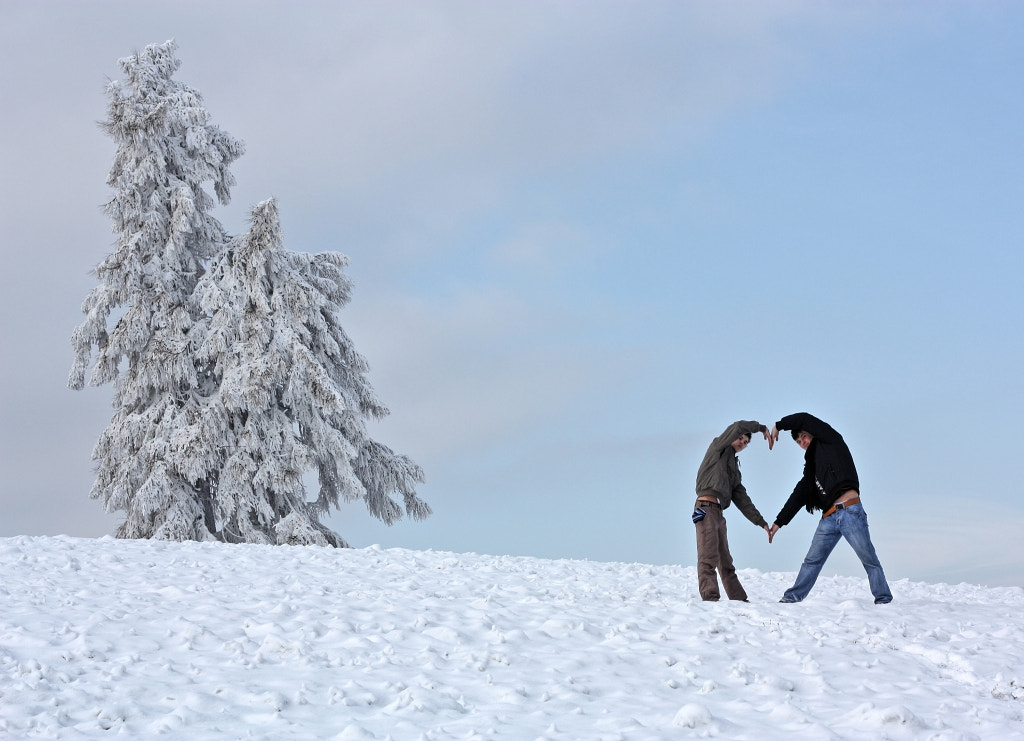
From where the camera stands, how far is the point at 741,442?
1086 cm

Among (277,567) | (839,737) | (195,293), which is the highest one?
(195,293)

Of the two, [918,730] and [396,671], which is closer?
[918,730]

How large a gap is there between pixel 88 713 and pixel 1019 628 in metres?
9.51

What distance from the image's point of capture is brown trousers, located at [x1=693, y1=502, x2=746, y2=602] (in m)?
10.8

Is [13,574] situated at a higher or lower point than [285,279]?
lower

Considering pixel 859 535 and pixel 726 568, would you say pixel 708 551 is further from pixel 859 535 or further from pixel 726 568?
pixel 859 535

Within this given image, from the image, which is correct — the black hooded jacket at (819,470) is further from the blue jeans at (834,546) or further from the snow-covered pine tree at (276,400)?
the snow-covered pine tree at (276,400)

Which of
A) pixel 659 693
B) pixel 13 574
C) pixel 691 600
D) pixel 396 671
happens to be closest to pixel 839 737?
pixel 659 693

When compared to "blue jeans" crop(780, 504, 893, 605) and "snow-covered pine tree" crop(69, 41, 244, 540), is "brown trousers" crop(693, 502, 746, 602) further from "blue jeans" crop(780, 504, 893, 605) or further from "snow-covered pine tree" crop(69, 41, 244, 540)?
"snow-covered pine tree" crop(69, 41, 244, 540)

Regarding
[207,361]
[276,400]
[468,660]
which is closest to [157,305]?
[207,361]

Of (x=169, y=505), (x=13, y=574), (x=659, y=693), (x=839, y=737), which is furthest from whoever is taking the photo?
(x=169, y=505)

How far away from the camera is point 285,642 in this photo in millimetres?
8125

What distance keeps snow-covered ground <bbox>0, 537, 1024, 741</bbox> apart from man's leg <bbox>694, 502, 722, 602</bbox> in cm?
47

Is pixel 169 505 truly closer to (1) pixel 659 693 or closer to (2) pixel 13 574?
(2) pixel 13 574
